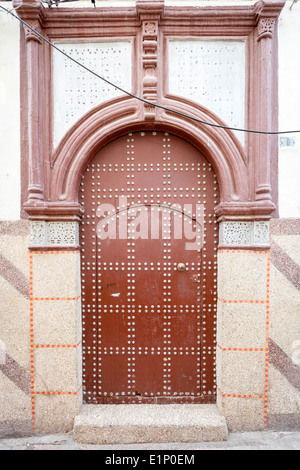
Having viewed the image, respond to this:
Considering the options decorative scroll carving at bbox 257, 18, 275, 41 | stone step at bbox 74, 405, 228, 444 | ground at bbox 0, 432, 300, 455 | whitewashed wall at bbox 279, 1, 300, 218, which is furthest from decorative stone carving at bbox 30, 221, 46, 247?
decorative scroll carving at bbox 257, 18, 275, 41

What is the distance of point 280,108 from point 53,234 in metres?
2.64

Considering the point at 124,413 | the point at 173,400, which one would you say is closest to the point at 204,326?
the point at 173,400

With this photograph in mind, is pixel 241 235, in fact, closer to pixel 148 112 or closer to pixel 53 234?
pixel 148 112

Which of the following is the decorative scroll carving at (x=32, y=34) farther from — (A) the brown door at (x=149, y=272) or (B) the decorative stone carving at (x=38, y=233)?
(B) the decorative stone carving at (x=38, y=233)

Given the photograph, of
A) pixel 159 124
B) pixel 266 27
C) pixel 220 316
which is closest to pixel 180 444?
pixel 220 316

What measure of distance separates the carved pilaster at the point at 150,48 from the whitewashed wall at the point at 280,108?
24 centimetres

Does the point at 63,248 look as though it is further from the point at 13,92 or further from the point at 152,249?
the point at 13,92

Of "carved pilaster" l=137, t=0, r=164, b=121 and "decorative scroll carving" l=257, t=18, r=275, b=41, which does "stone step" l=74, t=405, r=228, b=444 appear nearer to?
"carved pilaster" l=137, t=0, r=164, b=121

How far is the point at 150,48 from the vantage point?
2.92m

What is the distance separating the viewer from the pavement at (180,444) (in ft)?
9.21

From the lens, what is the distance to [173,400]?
3156 mm

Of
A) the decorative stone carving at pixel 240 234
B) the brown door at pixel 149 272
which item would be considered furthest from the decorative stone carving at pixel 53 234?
the decorative stone carving at pixel 240 234

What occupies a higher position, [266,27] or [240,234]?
[266,27]

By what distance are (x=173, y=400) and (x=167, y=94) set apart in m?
3.19
